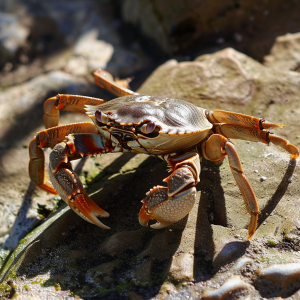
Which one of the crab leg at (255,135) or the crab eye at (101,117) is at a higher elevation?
the crab eye at (101,117)

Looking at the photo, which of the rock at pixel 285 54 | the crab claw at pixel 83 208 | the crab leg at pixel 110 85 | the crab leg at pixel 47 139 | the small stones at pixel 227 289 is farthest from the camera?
the rock at pixel 285 54

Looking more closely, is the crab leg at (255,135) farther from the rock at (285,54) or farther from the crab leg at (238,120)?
the rock at (285,54)

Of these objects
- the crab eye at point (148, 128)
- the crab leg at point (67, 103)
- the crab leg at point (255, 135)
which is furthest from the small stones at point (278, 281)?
the crab leg at point (67, 103)

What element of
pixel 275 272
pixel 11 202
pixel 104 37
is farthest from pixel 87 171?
pixel 104 37

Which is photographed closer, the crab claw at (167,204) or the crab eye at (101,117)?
the crab claw at (167,204)

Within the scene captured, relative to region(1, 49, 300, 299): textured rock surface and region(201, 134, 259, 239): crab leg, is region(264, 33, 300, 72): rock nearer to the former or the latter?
region(1, 49, 300, 299): textured rock surface

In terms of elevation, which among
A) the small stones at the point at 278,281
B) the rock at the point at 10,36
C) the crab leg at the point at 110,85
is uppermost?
the rock at the point at 10,36

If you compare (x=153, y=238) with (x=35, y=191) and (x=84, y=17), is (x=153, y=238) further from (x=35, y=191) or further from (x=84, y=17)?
(x=84, y=17)

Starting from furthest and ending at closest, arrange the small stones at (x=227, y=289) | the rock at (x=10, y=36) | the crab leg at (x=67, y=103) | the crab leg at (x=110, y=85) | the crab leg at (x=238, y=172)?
the rock at (x=10, y=36), the crab leg at (x=110, y=85), the crab leg at (x=67, y=103), the crab leg at (x=238, y=172), the small stones at (x=227, y=289)
